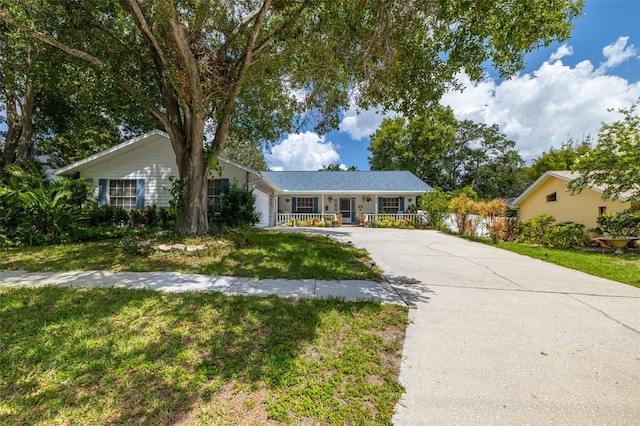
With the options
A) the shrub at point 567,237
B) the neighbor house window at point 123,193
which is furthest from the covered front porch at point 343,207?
the neighbor house window at point 123,193

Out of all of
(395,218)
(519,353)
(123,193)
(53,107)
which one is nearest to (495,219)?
(395,218)

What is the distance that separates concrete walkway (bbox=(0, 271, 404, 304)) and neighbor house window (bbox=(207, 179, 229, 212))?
25.0 feet

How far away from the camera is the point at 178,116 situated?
8.80 meters

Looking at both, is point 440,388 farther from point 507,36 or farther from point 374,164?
point 374,164

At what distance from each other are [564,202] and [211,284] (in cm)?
1777

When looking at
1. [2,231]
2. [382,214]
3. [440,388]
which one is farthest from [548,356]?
[382,214]

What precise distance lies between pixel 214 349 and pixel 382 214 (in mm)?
18434

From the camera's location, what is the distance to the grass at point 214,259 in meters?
5.51

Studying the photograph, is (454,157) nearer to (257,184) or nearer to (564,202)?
(564,202)

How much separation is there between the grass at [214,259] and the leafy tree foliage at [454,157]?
1067 inches

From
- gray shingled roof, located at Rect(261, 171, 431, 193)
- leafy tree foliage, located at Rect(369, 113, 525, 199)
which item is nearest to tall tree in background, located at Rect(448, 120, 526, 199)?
leafy tree foliage, located at Rect(369, 113, 525, 199)

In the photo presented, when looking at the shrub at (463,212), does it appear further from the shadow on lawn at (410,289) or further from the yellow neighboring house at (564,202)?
the shadow on lawn at (410,289)

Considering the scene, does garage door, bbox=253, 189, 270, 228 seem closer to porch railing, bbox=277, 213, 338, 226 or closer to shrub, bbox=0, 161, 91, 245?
porch railing, bbox=277, 213, 338, 226

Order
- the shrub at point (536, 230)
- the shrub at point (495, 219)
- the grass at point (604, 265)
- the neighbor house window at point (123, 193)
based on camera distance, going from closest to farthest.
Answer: the grass at point (604, 265) → the shrub at point (495, 219) → the shrub at point (536, 230) → the neighbor house window at point (123, 193)
